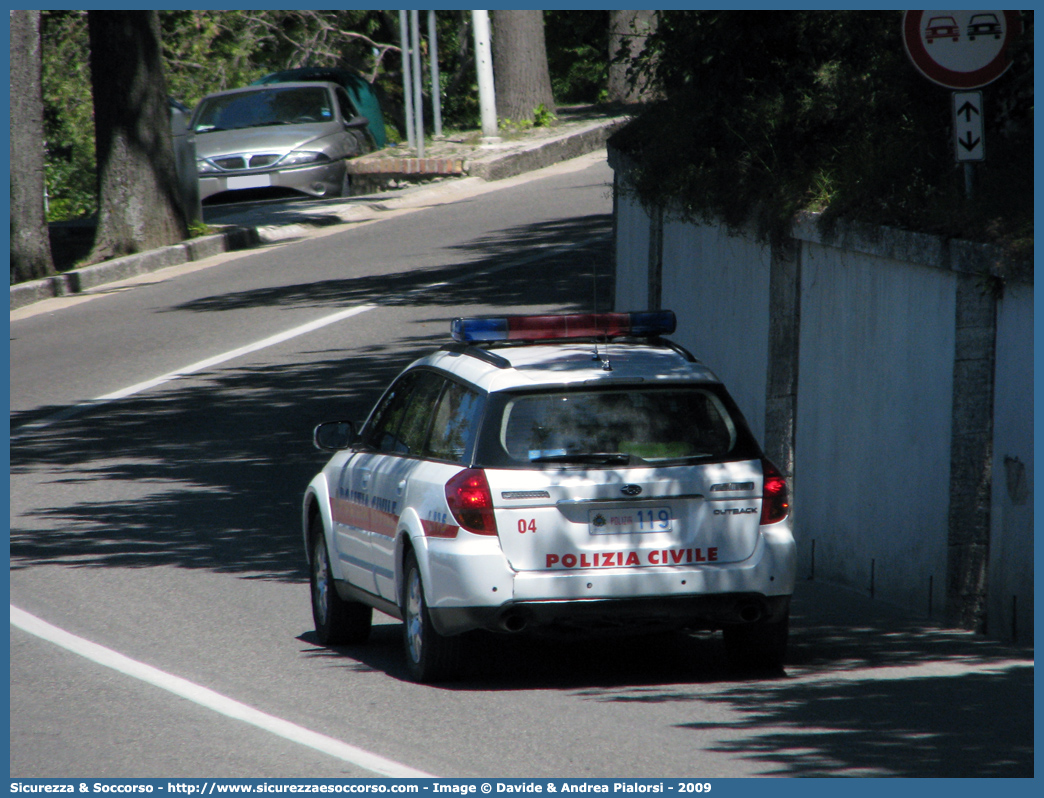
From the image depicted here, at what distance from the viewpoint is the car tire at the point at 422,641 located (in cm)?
775

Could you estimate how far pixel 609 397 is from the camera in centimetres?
774

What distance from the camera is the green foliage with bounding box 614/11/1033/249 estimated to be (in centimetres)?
991

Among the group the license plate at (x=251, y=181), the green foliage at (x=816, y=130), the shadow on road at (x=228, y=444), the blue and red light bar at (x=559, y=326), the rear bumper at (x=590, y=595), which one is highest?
the green foliage at (x=816, y=130)

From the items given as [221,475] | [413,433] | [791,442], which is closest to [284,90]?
[221,475]

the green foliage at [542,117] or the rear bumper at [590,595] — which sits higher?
the green foliage at [542,117]

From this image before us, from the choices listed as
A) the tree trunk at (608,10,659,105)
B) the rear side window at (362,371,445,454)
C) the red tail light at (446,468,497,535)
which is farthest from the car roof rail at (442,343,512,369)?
the tree trunk at (608,10,659,105)

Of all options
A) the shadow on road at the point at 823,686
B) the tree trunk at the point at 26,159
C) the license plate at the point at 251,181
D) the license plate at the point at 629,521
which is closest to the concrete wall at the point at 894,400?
the shadow on road at the point at 823,686

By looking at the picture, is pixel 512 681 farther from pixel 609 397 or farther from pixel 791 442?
pixel 791 442

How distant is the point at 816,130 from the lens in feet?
40.3

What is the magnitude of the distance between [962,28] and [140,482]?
7.81 metres

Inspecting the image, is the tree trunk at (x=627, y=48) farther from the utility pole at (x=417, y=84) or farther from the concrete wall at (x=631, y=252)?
the utility pole at (x=417, y=84)

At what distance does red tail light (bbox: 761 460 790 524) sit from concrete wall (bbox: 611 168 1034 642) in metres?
1.46

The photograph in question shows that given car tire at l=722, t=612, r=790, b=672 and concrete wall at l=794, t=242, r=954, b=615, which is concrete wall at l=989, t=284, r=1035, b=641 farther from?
car tire at l=722, t=612, r=790, b=672

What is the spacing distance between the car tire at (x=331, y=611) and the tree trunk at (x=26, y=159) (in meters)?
16.8
